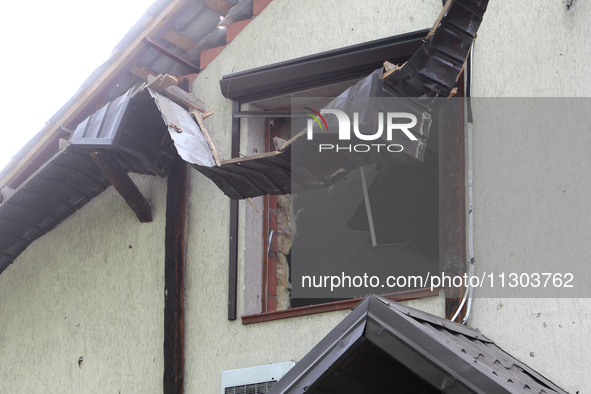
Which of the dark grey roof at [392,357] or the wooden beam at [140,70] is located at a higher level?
the wooden beam at [140,70]

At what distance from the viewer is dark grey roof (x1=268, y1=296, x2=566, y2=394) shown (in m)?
2.97

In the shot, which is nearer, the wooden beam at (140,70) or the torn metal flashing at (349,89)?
the torn metal flashing at (349,89)

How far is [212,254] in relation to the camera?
716 centimetres

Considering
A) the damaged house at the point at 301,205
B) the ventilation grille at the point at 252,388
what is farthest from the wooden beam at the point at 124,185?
the ventilation grille at the point at 252,388

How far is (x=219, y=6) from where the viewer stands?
773cm

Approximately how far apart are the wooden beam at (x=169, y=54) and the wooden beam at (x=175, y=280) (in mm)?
1311

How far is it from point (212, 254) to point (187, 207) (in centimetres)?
69

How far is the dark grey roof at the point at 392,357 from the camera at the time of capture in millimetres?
2967

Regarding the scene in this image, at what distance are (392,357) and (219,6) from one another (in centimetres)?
554

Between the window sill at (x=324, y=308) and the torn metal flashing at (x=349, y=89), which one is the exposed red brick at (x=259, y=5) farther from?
the window sill at (x=324, y=308)

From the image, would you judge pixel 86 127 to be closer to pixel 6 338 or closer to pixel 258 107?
pixel 258 107

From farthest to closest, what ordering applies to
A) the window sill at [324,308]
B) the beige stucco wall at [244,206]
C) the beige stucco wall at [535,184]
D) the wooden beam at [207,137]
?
1. the beige stucco wall at [244,206]
2. the wooden beam at [207,137]
3. the window sill at [324,308]
4. the beige stucco wall at [535,184]

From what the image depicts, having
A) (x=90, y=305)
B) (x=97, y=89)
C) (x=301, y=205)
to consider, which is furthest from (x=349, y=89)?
(x=301, y=205)

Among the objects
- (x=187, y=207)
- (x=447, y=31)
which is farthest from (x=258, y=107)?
(x=447, y=31)
